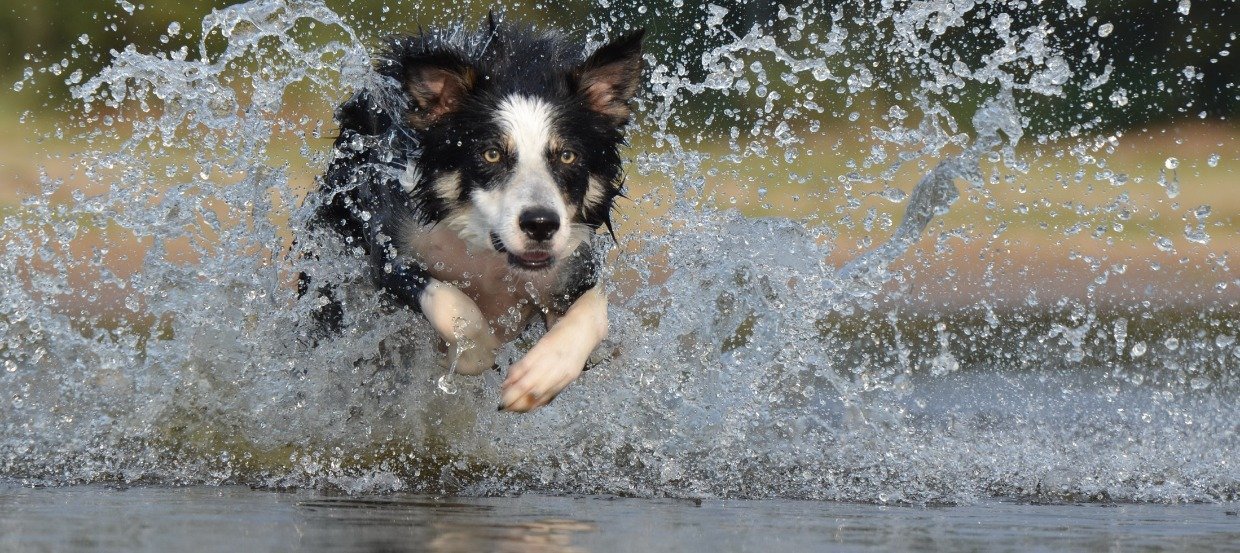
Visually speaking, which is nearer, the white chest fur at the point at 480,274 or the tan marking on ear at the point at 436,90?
the tan marking on ear at the point at 436,90

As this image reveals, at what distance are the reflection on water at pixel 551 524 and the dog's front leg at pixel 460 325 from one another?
72 centimetres

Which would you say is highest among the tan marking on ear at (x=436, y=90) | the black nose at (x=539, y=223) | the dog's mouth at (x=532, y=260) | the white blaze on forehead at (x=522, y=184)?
the tan marking on ear at (x=436, y=90)

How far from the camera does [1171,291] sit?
11.5 meters

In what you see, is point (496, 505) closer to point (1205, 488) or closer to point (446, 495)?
point (446, 495)

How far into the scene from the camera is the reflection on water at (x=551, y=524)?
329 cm

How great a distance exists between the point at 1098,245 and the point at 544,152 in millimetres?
9461

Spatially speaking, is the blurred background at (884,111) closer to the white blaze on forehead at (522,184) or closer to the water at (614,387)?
the water at (614,387)

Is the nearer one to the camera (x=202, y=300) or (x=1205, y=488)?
(x=1205, y=488)

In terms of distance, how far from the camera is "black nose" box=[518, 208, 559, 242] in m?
4.52

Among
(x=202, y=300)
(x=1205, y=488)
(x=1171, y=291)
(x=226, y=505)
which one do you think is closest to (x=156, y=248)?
(x=202, y=300)

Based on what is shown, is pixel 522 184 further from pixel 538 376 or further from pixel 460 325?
pixel 538 376

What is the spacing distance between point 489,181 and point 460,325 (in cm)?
44

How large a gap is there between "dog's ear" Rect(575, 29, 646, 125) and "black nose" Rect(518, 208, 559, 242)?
64 cm

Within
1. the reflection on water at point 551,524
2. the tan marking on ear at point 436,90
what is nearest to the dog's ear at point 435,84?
the tan marking on ear at point 436,90
